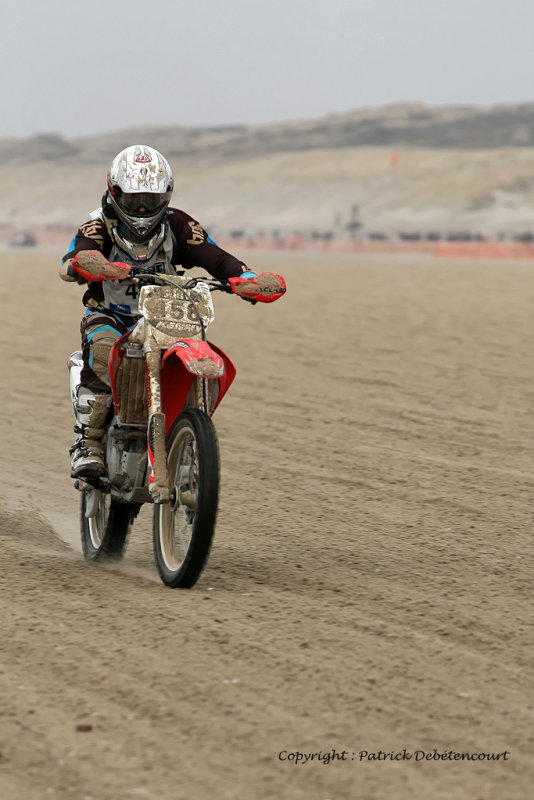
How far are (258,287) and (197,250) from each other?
0.53 meters

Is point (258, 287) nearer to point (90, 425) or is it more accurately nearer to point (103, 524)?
point (90, 425)

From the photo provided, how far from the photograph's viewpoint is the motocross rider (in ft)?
19.5

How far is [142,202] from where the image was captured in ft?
19.5

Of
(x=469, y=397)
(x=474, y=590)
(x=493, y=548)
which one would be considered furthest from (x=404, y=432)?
(x=474, y=590)

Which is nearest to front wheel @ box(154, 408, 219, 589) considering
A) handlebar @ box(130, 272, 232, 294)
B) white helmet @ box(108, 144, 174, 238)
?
handlebar @ box(130, 272, 232, 294)

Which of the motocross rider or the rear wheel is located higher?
the motocross rider

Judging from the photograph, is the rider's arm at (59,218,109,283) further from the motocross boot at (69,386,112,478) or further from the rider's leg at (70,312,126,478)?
the motocross boot at (69,386,112,478)

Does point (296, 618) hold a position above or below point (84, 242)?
below

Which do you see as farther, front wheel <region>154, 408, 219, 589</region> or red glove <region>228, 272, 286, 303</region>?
red glove <region>228, 272, 286, 303</region>

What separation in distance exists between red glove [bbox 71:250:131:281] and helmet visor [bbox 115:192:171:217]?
1.51ft

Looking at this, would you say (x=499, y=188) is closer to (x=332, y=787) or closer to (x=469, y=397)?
(x=469, y=397)

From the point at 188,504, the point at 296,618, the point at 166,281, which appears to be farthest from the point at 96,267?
the point at 296,618

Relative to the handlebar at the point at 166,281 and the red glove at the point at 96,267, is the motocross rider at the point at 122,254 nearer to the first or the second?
the handlebar at the point at 166,281

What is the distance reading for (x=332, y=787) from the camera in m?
3.51
